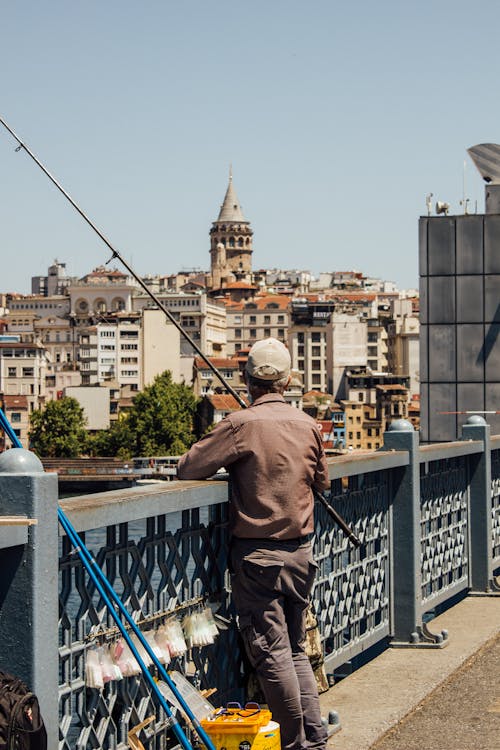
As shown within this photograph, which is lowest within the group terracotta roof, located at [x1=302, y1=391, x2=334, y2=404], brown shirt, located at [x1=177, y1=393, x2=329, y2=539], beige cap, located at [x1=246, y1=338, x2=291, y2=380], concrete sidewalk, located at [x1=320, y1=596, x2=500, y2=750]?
terracotta roof, located at [x1=302, y1=391, x2=334, y2=404]

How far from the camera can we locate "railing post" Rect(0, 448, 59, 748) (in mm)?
3611

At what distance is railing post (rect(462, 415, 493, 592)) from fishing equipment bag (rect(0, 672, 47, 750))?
6.36 metres

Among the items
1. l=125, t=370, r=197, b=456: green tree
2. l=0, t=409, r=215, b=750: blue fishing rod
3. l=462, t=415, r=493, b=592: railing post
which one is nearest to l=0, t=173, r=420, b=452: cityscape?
l=125, t=370, r=197, b=456: green tree

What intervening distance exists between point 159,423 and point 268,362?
431 feet

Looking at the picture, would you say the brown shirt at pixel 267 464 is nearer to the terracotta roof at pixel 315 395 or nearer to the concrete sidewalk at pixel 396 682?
the concrete sidewalk at pixel 396 682

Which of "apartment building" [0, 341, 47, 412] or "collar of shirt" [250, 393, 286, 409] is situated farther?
"apartment building" [0, 341, 47, 412]

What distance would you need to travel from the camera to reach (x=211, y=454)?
4738mm

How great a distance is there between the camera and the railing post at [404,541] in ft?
25.0

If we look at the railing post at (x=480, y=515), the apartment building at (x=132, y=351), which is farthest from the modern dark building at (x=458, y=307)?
the apartment building at (x=132, y=351)

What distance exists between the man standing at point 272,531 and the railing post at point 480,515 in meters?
4.85

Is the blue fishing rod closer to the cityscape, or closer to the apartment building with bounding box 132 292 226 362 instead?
the cityscape

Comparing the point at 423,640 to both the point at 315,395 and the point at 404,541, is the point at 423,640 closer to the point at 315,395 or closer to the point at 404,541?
the point at 404,541

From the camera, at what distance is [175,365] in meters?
174

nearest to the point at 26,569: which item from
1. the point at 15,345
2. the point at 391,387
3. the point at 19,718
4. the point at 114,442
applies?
the point at 19,718
